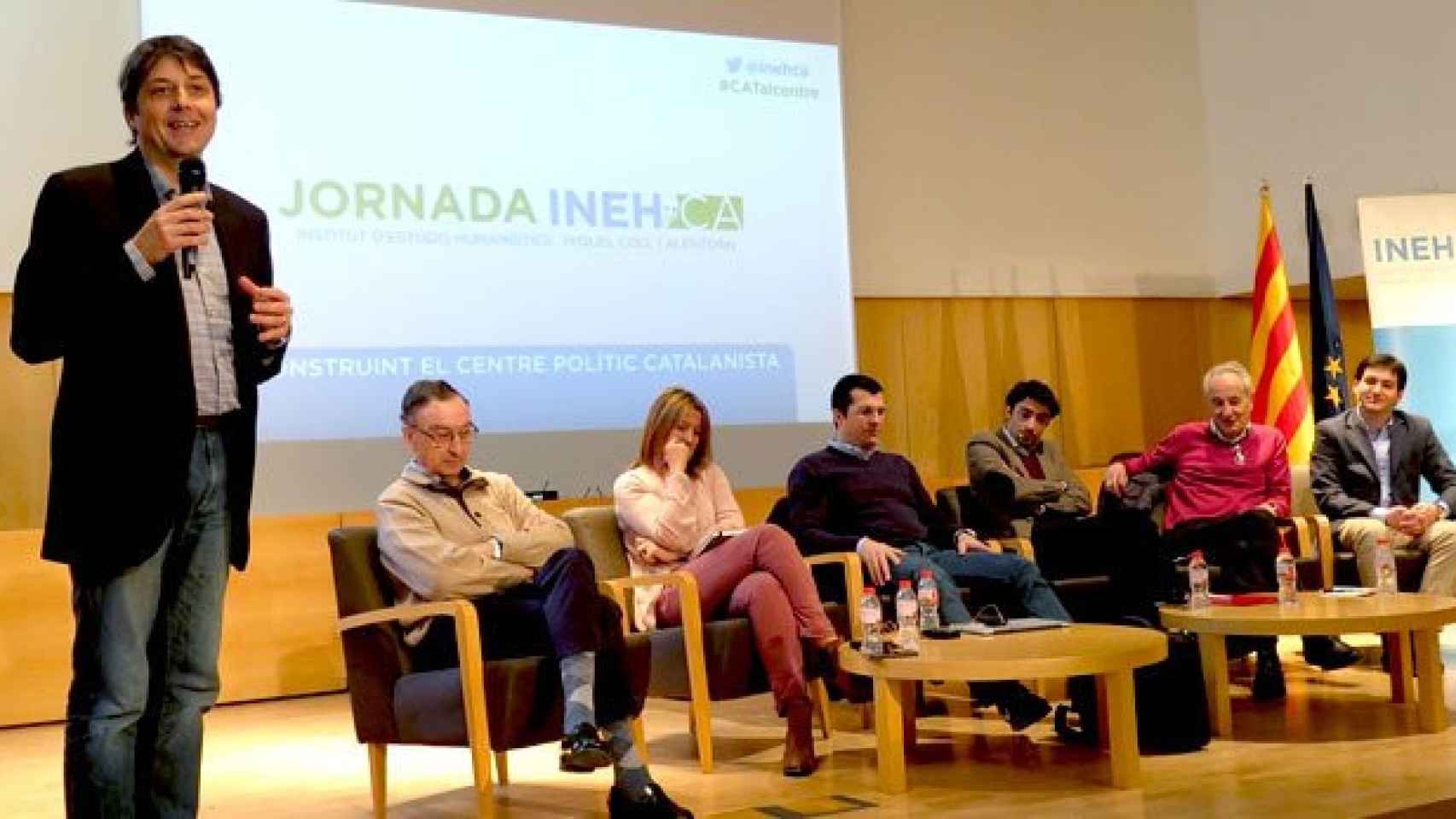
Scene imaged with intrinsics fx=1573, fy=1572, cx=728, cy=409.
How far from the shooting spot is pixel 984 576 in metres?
4.74

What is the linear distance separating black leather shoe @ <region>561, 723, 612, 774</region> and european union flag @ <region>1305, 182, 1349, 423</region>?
526cm

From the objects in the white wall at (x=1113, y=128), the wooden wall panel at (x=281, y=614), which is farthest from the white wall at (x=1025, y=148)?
the wooden wall panel at (x=281, y=614)

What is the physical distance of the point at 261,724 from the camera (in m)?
5.47

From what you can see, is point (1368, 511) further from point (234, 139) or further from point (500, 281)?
point (234, 139)

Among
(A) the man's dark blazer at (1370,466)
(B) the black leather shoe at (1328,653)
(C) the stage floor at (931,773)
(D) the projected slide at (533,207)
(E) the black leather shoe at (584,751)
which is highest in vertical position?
(D) the projected slide at (533,207)

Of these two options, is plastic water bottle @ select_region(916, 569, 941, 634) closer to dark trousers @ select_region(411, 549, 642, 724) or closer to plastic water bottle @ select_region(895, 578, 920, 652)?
plastic water bottle @ select_region(895, 578, 920, 652)

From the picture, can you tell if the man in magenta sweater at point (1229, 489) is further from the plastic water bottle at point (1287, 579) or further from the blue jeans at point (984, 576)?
the blue jeans at point (984, 576)

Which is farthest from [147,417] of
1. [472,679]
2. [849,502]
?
[849,502]

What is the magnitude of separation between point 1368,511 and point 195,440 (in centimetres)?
462

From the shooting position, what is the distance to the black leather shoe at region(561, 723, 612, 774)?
11.0ft

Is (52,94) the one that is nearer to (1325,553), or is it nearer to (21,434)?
(21,434)

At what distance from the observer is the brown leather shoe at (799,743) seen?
12.9 ft

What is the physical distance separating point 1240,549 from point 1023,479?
770 mm

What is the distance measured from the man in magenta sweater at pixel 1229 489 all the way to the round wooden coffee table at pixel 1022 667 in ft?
5.12
